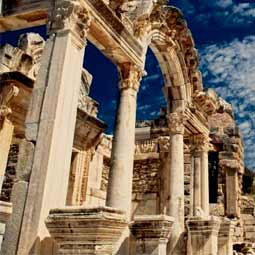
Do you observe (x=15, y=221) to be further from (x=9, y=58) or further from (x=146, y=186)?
(x=146, y=186)

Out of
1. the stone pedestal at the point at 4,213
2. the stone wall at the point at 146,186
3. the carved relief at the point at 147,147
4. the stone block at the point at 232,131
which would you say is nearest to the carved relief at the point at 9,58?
the stone pedestal at the point at 4,213

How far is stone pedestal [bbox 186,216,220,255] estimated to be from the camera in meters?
9.18

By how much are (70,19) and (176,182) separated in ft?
18.8

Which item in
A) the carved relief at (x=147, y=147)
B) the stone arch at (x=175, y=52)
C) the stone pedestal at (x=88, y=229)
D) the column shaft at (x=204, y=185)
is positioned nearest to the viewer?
the stone pedestal at (x=88, y=229)

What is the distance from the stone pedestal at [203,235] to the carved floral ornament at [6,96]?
5966 mm

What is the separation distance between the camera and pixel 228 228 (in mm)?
9836

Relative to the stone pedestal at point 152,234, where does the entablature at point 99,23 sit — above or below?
above

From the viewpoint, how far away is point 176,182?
36.1ft

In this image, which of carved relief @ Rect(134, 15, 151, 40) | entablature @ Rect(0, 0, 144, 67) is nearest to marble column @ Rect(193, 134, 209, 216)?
carved relief @ Rect(134, 15, 151, 40)

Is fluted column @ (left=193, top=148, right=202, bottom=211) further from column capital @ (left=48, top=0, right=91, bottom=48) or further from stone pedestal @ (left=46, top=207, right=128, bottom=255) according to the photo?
stone pedestal @ (left=46, top=207, right=128, bottom=255)

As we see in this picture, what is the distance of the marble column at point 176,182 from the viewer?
10516 millimetres

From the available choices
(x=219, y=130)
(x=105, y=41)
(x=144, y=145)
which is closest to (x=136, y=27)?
(x=105, y=41)

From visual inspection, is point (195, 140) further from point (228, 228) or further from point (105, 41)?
point (105, 41)

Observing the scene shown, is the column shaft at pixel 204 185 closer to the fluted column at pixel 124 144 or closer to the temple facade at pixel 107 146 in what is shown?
the temple facade at pixel 107 146
